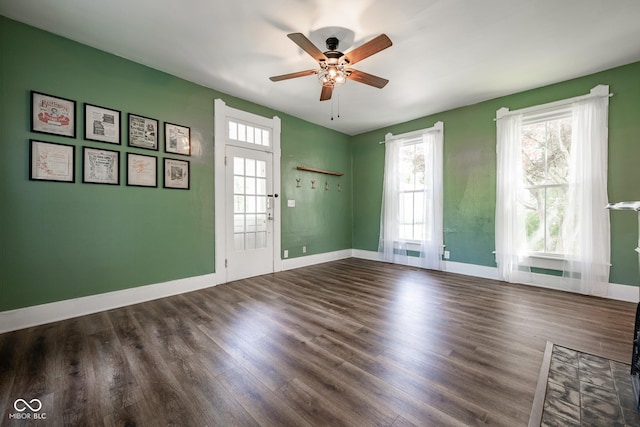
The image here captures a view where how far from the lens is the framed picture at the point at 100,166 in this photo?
2762 millimetres

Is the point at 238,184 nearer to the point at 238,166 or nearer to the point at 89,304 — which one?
the point at 238,166

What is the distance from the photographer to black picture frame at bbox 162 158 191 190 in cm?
335

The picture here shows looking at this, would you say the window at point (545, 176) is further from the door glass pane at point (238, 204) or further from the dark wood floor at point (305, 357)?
the door glass pane at point (238, 204)

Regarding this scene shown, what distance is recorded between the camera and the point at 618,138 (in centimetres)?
320

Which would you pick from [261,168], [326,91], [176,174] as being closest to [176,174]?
[176,174]

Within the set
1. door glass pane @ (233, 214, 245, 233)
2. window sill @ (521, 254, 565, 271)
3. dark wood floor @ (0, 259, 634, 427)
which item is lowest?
dark wood floor @ (0, 259, 634, 427)


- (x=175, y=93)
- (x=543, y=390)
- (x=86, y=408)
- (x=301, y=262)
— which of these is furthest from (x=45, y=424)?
(x=301, y=262)

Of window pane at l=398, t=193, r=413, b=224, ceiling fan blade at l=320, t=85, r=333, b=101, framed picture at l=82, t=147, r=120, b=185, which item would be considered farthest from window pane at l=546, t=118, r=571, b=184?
framed picture at l=82, t=147, r=120, b=185

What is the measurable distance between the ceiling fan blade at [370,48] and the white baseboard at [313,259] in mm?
3445

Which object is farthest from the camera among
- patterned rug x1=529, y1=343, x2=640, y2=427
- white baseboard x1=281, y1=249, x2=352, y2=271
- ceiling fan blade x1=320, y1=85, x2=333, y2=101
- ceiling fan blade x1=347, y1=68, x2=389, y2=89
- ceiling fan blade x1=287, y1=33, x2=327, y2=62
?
white baseboard x1=281, y1=249, x2=352, y2=271

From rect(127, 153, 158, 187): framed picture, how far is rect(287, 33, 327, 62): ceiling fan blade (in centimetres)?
233

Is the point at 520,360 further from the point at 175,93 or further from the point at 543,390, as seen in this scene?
the point at 175,93

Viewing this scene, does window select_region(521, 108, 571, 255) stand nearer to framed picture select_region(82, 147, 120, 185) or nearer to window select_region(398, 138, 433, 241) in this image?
window select_region(398, 138, 433, 241)

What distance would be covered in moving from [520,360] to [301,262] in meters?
3.66
